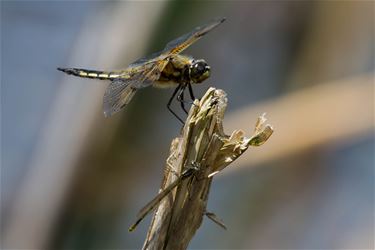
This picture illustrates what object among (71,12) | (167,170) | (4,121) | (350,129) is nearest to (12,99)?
(4,121)

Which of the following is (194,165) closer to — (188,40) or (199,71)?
(199,71)

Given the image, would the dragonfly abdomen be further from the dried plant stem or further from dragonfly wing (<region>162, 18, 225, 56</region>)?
the dried plant stem

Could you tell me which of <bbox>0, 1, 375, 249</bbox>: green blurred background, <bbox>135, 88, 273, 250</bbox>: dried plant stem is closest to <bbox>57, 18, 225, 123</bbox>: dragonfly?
<bbox>135, 88, 273, 250</bbox>: dried plant stem

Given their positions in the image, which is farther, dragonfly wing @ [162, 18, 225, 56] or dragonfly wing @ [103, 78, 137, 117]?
dragonfly wing @ [162, 18, 225, 56]

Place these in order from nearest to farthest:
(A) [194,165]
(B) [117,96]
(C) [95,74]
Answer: (A) [194,165] → (B) [117,96] → (C) [95,74]

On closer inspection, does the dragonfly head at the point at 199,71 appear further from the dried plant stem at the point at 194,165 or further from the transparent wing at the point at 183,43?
the dried plant stem at the point at 194,165

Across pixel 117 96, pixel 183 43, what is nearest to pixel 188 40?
pixel 183 43

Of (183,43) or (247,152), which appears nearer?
(183,43)
